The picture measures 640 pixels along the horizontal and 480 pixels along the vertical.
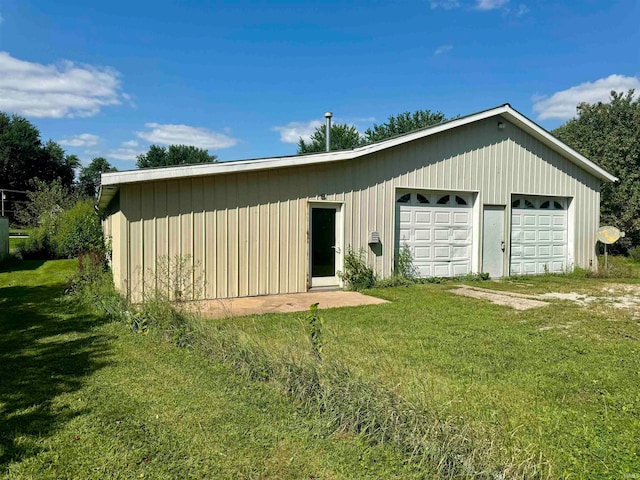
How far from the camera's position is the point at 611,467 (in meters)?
2.59

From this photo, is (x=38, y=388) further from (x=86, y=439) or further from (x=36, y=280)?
(x=36, y=280)

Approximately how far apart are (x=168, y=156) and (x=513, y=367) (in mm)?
49745

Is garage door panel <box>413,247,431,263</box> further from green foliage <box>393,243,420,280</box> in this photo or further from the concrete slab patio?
the concrete slab patio

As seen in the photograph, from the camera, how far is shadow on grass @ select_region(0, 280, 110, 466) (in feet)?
10.2

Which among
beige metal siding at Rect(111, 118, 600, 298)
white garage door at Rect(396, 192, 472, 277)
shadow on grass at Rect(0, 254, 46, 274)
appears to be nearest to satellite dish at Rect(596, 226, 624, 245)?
beige metal siding at Rect(111, 118, 600, 298)

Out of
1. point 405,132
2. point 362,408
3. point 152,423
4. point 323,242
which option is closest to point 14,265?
point 323,242

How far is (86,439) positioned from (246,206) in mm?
6316

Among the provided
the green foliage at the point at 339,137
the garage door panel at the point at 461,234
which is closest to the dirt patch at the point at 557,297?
the garage door panel at the point at 461,234

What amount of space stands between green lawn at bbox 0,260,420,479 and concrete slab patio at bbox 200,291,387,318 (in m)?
2.17

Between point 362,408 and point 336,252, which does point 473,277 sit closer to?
point 336,252

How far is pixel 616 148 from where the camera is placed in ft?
78.1

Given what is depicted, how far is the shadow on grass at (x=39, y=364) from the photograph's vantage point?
312 cm

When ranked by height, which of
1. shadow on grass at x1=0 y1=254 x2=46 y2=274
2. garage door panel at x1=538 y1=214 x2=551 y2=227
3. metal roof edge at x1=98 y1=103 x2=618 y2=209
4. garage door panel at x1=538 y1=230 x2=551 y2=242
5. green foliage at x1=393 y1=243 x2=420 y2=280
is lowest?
shadow on grass at x1=0 y1=254 x2=46 y2=274

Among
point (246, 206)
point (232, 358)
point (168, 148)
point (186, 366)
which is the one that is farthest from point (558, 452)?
point (168, 148)
